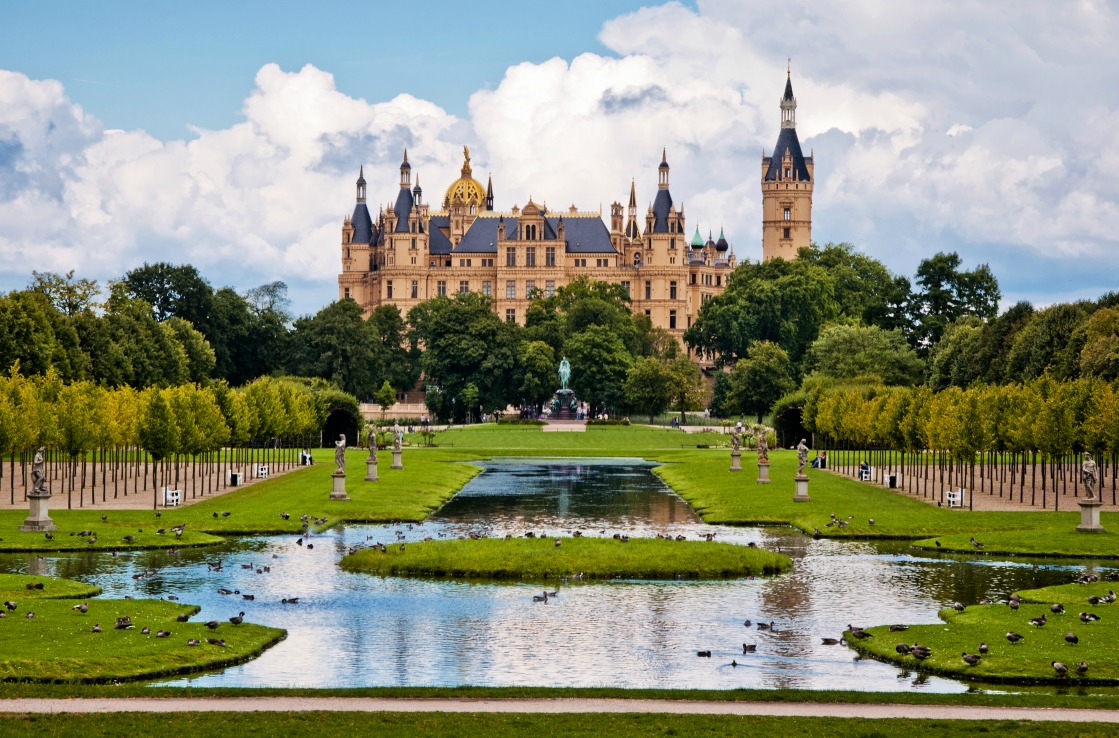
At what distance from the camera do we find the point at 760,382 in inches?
4985

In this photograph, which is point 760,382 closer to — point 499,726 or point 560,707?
point 560,707

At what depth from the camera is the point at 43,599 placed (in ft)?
104

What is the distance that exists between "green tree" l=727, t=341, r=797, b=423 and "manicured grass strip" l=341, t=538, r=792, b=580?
8441cm

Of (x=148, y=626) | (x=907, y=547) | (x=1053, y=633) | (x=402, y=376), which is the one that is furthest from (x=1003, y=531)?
(x=402, y=376)

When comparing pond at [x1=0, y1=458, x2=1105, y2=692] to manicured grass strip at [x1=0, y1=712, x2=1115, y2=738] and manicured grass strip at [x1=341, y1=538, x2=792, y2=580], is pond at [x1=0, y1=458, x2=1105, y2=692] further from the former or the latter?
manicured grass strip at [x1=0, y1=712, x2=1115, y2=738]

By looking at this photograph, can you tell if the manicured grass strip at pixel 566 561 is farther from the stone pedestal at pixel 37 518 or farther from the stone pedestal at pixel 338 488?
the stone pedestal at pixel 338 488

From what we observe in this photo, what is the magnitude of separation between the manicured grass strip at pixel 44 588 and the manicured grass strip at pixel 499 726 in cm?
1121

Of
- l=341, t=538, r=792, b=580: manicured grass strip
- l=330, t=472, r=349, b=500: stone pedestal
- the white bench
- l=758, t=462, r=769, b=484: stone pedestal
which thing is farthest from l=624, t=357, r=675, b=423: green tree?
l=341, t=538, r=792, b=580: manicured grass strip

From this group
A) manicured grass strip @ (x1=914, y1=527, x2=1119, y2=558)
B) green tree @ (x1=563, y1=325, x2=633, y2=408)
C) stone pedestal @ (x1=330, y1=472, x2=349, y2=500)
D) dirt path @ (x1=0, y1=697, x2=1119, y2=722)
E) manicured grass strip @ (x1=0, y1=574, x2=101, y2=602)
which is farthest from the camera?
green tree @ (x1=563, y1=325, x2=633, y2=408)

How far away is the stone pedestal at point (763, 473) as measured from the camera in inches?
2508

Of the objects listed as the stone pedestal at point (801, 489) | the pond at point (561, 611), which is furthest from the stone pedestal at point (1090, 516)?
the stone pedestal at point (801, 489)

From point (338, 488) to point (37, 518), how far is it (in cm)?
1449

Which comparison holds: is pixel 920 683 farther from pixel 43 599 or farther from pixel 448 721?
pixel 43 599

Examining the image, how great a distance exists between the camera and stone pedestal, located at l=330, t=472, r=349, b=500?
55875mm
